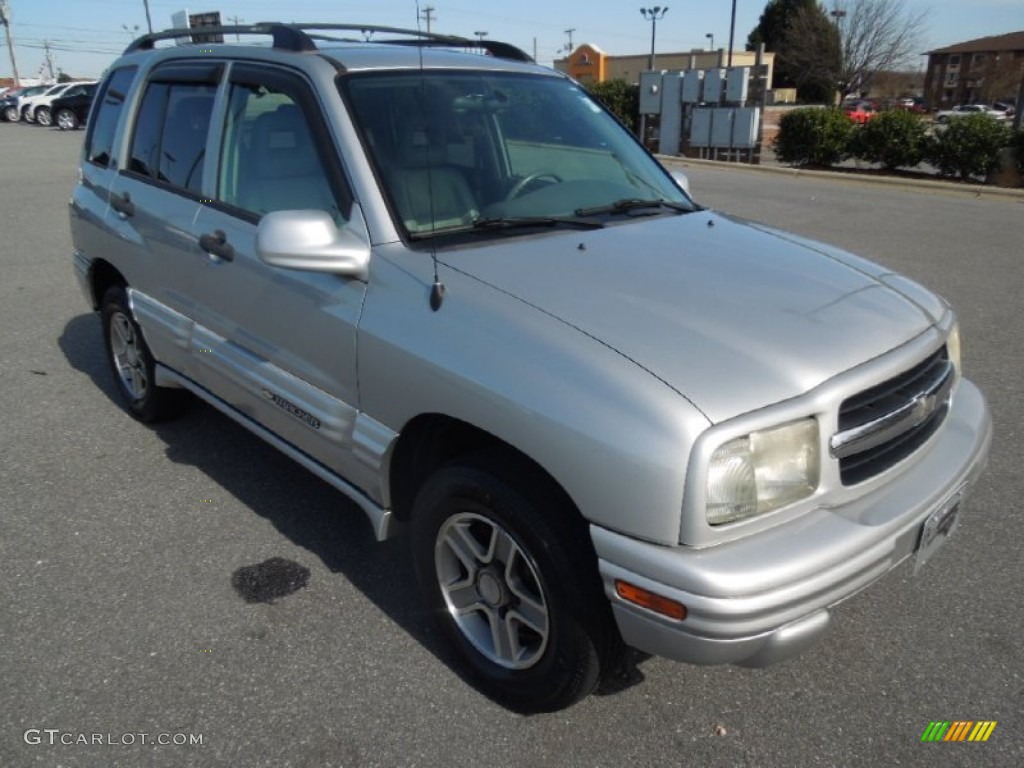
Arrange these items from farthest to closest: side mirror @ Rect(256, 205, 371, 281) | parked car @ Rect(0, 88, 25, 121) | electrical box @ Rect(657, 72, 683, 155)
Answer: parked car @ Rect(0, 88, 25, 121) → electrical box @ Rect(657, 72, 683, 155) → side mirror @ Rect(256, 205, 371, 281)

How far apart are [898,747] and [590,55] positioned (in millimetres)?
48205

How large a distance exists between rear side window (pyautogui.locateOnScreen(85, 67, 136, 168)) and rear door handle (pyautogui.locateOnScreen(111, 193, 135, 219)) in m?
0.34

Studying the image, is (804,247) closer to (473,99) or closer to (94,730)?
(473,99)

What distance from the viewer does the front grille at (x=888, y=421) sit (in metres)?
2.14

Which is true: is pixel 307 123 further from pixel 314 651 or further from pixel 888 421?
pixel 888 421

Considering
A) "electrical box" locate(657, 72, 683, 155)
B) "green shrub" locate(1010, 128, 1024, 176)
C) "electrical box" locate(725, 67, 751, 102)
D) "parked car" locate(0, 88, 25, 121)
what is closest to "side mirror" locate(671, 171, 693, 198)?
"green shrub" locate(1010, 128, 1024, 176)

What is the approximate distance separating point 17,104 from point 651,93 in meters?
30.7

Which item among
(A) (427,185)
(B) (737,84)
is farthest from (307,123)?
(B) (737,84)

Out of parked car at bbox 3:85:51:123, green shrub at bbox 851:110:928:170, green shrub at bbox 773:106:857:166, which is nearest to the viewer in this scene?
green shrub at bbox 851:110:928:170

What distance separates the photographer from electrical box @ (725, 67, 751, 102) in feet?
67.9

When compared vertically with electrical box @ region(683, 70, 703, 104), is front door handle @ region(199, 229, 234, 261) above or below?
below

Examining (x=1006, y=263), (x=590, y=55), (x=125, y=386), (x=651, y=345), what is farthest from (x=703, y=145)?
(x=590, y=55)

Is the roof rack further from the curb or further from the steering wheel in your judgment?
the curb

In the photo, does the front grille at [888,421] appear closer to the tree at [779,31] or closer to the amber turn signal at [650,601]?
the amber turn signal at [650,601]
